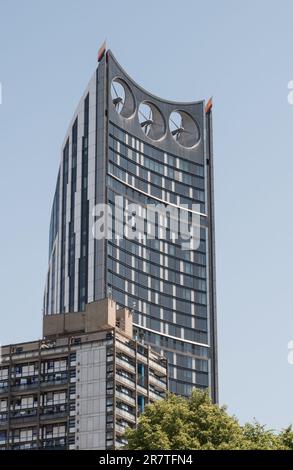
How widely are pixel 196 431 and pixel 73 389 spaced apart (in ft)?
253

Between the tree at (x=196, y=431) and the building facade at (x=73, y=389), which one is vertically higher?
the building facade at (x=73, y=389)

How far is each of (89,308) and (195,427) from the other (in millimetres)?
86080

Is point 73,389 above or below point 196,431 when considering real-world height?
above

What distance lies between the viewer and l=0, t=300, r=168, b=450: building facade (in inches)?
6629

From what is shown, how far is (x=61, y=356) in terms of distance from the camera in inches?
6752

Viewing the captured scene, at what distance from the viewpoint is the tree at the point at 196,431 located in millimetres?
90812

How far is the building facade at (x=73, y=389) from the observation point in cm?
16838

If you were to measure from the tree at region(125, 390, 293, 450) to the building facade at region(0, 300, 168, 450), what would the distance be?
70.0 m

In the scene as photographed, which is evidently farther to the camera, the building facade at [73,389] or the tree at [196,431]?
the building facade at [73,389]

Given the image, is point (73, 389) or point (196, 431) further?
point (73, 389)

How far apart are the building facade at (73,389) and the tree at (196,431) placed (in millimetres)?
70032

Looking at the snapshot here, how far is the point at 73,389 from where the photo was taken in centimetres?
16938
